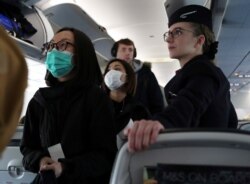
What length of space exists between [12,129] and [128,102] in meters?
1.98

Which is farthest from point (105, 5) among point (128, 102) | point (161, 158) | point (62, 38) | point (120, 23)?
point (161, 158)

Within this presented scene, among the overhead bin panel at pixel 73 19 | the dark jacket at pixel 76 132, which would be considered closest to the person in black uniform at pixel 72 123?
the dark jacket at pixel 76 132

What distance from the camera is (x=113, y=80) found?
2674 mm

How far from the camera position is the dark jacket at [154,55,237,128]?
1.22 meters

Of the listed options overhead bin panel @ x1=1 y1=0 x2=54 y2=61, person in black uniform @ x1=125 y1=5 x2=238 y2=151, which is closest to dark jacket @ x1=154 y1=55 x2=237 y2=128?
person in black uniform @ x1=125 y1=5 x2=238 y2=151

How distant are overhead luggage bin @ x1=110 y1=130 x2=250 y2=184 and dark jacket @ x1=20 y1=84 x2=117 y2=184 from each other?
22.4 inches

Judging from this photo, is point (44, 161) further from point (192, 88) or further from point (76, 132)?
point (192, 88)

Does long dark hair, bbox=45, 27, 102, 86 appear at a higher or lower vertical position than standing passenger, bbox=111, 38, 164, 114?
higher

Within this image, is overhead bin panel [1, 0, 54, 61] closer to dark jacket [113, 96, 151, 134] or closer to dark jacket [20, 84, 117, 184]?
dark jacket [113, 96, 151, 134]

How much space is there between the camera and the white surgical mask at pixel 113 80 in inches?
105

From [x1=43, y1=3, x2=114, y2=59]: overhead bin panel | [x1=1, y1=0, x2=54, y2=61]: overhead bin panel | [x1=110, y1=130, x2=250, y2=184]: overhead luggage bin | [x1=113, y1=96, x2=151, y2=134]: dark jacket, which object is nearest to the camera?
[x1=110, y1=130, x2=250, y2=184]: overhead luggage bin

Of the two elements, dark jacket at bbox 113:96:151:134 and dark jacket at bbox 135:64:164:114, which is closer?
dark jacket at bbox 113:96:151:134

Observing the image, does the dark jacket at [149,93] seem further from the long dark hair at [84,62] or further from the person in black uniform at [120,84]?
the long dark hair at [84,62]

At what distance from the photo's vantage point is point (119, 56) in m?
3.17
